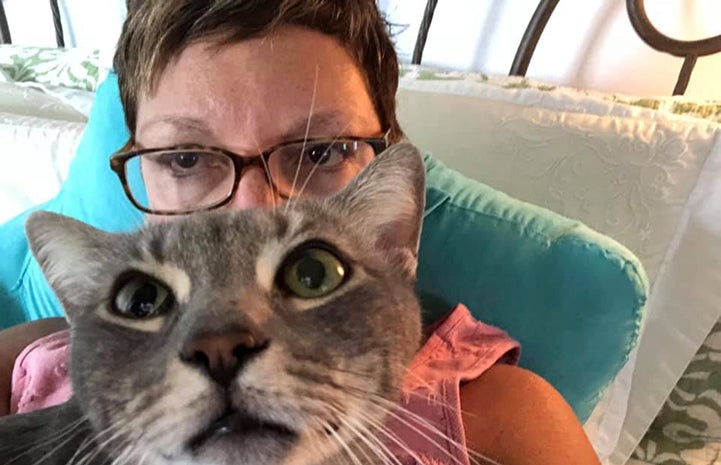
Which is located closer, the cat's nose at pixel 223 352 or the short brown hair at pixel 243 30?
the cat's nose at pixel 223 352

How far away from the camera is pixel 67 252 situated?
654 millimetres

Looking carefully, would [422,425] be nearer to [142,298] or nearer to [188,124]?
[142,298]

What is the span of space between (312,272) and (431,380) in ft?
0.97

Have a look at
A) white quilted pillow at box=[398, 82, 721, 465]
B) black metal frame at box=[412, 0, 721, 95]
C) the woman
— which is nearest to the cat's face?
the woman

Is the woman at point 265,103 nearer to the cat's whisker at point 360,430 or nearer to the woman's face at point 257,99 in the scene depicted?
the woman's face at point 257,99

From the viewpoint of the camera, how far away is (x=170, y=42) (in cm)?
91

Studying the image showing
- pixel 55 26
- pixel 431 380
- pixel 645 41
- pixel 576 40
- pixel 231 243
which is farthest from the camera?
pixel 55 26

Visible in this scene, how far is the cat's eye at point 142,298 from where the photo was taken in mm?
535

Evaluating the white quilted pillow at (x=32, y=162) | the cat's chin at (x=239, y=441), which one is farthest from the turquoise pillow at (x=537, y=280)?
the white quilted pillow at (x=32, y=162)

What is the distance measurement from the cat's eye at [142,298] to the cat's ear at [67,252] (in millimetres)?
83

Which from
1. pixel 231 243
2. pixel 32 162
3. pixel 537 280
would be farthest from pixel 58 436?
pixel 32 162

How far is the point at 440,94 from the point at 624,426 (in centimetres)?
70

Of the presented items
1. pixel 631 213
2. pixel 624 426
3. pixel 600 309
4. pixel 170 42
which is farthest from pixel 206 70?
pixel 624 426

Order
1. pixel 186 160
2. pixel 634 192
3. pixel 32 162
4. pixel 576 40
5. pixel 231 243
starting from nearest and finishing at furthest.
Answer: pixel 231 243, pixel 186 160, pixel 634 192, pixel 576 40, pixel 32 162
